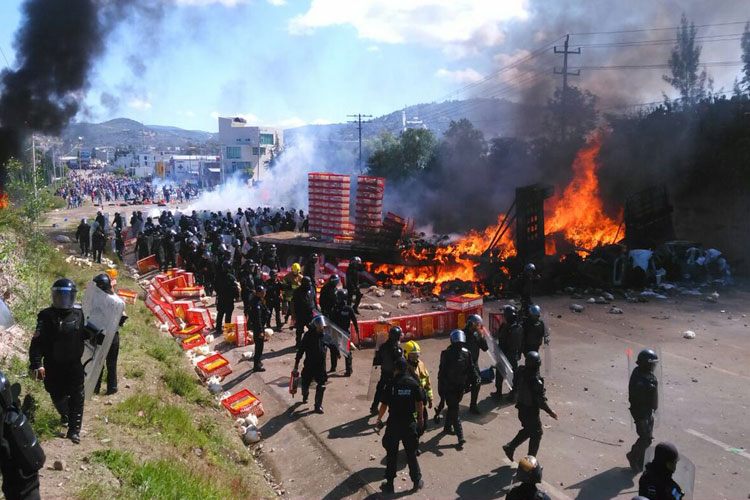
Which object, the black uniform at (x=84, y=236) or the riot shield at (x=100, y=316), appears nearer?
the riot shield at (x=100, y=316)

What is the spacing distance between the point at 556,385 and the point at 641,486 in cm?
560

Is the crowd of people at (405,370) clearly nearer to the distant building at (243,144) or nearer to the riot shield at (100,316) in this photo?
the riot shield at (100,316)

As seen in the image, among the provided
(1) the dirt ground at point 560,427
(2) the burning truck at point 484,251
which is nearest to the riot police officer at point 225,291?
(1) the dirt ground at point 560,427

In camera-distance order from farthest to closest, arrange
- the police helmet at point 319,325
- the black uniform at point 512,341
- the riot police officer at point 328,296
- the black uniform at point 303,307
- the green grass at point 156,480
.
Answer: the riot police officer at point 328,296, the black uniform at point 303,307, the black uniform at point 512,341, the police helmet at point 319,325, the green grass at point 156,480

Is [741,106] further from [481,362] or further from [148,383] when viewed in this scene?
[148,383]

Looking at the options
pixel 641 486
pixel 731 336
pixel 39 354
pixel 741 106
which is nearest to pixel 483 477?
pixel 641 486

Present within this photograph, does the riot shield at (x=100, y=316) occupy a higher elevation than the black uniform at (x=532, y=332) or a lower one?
higher

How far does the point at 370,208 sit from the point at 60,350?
46.2 feet

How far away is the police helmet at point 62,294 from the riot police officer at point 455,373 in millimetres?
4171

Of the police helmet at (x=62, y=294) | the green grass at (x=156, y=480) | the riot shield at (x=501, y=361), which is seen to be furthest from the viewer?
the riot shield at (x=501, y=361)

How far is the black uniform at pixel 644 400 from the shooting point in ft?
21.3

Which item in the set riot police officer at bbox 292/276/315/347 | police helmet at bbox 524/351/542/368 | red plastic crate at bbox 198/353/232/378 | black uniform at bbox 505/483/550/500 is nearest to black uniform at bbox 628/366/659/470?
police helmet at bbox 524/351/542/368

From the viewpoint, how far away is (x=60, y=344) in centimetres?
552

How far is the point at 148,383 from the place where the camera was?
868 cm
